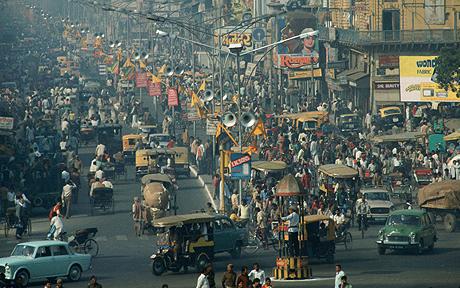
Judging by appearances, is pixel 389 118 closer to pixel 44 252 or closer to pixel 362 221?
pixel 362 221

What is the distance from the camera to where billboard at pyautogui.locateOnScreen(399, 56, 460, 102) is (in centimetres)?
8125

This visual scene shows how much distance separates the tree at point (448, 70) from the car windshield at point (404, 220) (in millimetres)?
34882

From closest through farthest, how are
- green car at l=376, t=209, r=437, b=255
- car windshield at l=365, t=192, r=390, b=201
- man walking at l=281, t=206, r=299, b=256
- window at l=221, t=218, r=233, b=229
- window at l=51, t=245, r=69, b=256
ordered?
window at l=51, t=245, r=69, b=256 < man walking at l=281, t=206, r=299, b=256 < window at l=221, t=218, r=233, b=229 < green car at l=376, t=209, r=437, b=255 < car windshield at l=365, t=192, r=390, b=201

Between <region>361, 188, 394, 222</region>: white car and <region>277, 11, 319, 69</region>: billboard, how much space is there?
45.9 meters

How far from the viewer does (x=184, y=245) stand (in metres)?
41.2

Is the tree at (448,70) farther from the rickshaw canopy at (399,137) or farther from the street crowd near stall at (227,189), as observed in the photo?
the rickshaw canopy at (399,137)

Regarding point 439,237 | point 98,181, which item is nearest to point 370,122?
point 98,181

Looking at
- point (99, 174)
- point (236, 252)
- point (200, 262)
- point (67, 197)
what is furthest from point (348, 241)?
point (99, 174)

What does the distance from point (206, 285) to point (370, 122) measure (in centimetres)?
4847

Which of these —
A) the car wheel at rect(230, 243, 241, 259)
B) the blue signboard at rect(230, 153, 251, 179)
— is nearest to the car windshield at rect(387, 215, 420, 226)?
the car wheel at rect(230, 243, 241, 259)

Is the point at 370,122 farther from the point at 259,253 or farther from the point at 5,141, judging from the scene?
the point at 259,253

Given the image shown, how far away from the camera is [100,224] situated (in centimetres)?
5338

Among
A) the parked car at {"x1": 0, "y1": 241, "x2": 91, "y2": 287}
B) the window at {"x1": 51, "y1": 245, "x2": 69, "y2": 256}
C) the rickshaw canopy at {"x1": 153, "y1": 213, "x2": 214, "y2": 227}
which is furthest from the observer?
the rickshaw canopy at {"x1": 153, "y1": 213, "x2": 214, "y2": 227}

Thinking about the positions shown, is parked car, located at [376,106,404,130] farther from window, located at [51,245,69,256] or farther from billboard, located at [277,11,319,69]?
window, located at [51,245,69,256]
